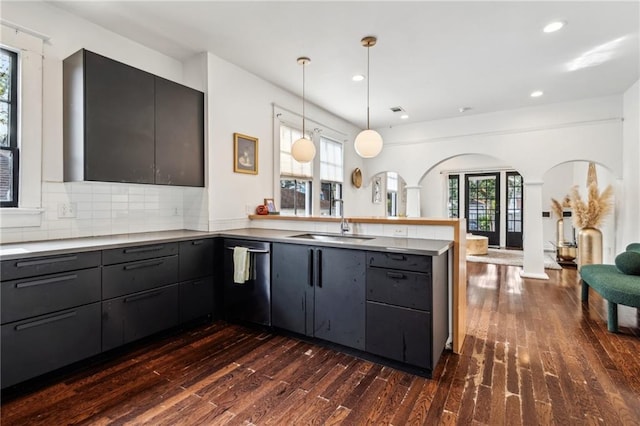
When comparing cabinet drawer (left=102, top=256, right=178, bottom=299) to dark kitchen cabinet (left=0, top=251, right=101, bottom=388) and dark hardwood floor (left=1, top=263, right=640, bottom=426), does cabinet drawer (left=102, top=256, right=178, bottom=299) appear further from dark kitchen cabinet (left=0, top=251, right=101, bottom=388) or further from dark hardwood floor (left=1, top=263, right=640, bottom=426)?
dark hardwood floor (left=1, top=263, right=640, bottom=426)

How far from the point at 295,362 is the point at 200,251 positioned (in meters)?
1.38

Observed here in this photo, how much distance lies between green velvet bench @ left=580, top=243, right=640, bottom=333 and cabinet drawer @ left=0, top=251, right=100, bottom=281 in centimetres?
433

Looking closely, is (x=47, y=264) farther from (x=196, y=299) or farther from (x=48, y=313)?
(x=196, y=299)

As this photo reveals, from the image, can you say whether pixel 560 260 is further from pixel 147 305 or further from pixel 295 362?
pixel 147 305

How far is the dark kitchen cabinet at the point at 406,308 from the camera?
216 cm

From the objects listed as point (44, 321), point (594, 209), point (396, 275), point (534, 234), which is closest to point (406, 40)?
point (396, 275)

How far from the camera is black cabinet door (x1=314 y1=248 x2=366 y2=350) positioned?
8.00 ft

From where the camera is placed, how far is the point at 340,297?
2.53m

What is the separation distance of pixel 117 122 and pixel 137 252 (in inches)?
44.3

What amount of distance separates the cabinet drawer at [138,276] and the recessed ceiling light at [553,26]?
3.93 metres

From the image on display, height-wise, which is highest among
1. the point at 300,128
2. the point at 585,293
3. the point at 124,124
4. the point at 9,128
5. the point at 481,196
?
the point at 300,128

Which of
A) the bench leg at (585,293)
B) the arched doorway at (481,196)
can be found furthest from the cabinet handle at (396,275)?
the arched doorway at (481,196)

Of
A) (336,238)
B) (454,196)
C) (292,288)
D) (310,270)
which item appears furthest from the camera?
(454,196)

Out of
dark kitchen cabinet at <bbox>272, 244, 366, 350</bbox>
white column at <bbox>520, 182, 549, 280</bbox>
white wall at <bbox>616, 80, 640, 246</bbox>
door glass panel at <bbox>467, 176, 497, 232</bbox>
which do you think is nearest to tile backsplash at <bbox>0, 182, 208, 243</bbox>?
dark kitchen cabinet at <bbox>272, 244, 366, 350</bbox>
